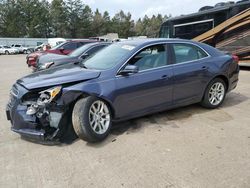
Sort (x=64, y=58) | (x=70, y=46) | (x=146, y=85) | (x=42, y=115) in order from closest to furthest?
1. (x=42, y=115)
2. (x=146, y=85)
3. (x=64, y=58)
4. (x=70, y=46)

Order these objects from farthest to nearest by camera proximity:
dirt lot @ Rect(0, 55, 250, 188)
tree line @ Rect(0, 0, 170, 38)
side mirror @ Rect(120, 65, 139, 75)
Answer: tree line @ Rect(0, 0, 170, 38)
side mirror @ Rect(120, 65, 139, 75)
dirt lot @ Rect(0, 55, 250, 188)

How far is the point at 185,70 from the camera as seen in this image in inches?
210

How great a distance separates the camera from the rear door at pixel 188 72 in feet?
17.3

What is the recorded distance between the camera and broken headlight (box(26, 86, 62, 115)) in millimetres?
4090

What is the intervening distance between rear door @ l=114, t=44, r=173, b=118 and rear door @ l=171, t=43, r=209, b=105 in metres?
0.18

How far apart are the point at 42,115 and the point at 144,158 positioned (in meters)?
1.60

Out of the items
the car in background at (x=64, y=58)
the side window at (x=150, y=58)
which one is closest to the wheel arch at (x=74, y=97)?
the side window at (x=150, y=58)

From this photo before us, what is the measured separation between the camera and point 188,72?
5.36 meters

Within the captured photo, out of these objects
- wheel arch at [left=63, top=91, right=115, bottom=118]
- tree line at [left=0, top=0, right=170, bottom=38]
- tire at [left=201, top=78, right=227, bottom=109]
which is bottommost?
tire at [left=201, top=78, right=227, bottom=109]

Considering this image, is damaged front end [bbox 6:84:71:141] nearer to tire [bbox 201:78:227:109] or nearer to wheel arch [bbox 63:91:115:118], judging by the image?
wheel arch [bbox 63:91:115:118]

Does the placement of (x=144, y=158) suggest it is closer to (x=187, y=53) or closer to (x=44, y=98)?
(x=44, y=98)

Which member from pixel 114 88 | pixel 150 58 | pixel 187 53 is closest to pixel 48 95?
pixel 114 88

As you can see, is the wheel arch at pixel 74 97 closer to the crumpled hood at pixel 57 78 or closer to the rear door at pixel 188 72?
the crumpled hood at pixel 57 78

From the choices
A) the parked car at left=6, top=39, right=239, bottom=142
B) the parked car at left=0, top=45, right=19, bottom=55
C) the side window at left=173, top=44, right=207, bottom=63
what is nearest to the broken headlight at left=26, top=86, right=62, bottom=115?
the parked car at left=6, top=39, right=239, bottom=142
